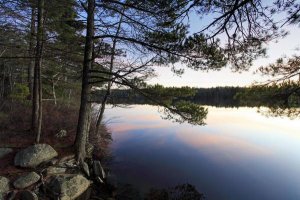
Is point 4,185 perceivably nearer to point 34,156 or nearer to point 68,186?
point 34,156

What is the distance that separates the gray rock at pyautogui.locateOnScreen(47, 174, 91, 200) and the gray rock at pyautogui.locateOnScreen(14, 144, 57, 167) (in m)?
0.90

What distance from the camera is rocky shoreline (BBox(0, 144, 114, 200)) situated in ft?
23.5

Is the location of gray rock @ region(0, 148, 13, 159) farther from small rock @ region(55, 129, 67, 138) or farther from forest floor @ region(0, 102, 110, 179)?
small rock @ region(55, 129, 67, 138)

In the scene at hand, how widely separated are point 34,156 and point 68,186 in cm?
162

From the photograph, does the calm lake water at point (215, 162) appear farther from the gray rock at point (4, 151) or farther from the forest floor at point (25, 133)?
the gray rock at point (4, 151)

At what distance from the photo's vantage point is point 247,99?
32.6ft

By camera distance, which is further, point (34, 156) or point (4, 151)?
point (4, 151)

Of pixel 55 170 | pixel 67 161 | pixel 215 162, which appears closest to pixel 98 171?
pixel 67 161

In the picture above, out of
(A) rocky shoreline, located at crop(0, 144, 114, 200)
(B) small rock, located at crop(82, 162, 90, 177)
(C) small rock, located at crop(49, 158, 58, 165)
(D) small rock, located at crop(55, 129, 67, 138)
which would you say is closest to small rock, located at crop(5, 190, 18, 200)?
(A) rocky shoreline, located at crop(0, 144, 114, 200)

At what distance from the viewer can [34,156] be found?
326 inches

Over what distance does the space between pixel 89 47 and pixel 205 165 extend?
8.26m

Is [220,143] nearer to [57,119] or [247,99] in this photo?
[247,99]

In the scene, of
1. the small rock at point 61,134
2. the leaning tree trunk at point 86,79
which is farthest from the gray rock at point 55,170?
the small rock at point 61,134

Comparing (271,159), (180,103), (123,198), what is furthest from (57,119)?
(271,159)
